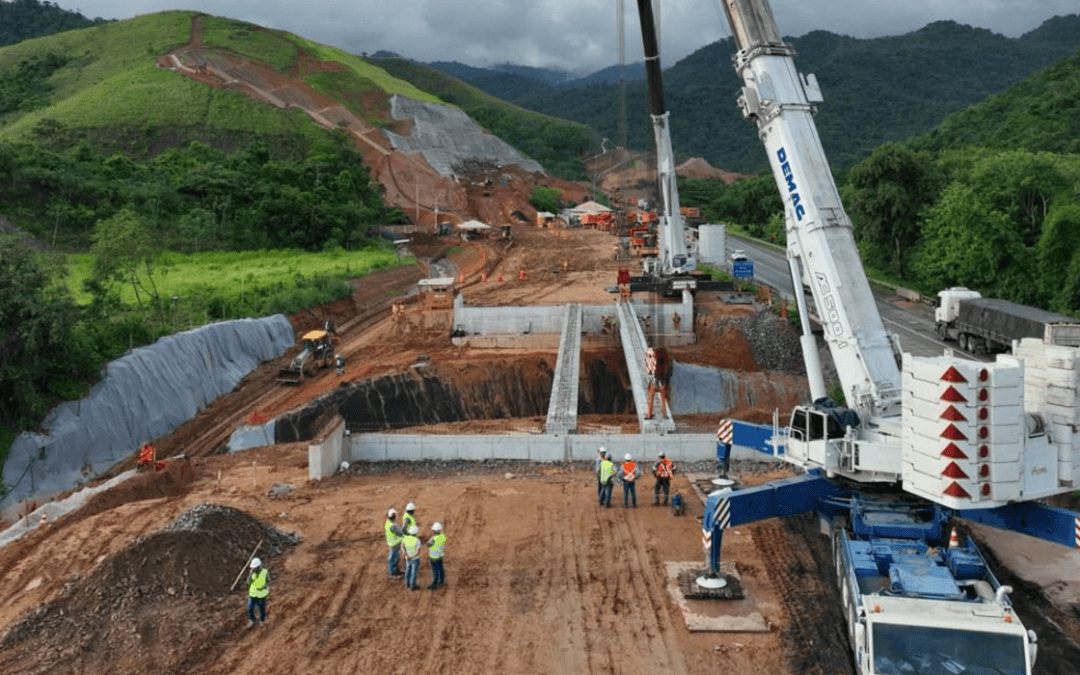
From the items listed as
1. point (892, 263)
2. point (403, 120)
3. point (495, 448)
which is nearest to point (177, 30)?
point (403, 120)

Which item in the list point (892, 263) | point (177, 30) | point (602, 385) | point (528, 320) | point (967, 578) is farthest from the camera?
point (177, 30)

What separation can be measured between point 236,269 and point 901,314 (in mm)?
33035

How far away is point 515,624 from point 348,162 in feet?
209

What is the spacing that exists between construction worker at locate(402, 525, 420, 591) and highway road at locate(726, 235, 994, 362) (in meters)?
8.01

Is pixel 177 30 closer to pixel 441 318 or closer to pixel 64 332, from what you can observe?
pixel 441 318

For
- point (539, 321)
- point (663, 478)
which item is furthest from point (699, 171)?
point (663, 478)

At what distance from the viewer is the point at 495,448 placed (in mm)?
20500

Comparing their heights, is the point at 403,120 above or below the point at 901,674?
above

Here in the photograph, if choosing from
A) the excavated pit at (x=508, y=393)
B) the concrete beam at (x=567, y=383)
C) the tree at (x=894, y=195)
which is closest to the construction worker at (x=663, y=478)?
Answer: the concrete beam at (x=567, y=383)

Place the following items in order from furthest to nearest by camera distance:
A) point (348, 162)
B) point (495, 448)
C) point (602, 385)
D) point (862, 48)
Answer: point (862, 48)
point (348, 162)
point (602, 385)
point (495, 448)

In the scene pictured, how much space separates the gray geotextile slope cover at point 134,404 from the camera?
20.7 meters

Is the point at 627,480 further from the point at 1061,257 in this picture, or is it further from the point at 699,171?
the point at 699,171

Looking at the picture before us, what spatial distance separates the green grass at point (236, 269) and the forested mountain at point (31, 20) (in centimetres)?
13510

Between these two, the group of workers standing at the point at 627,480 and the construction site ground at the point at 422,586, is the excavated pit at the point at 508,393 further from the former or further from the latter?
the group of workers standing at the point at 627,480
